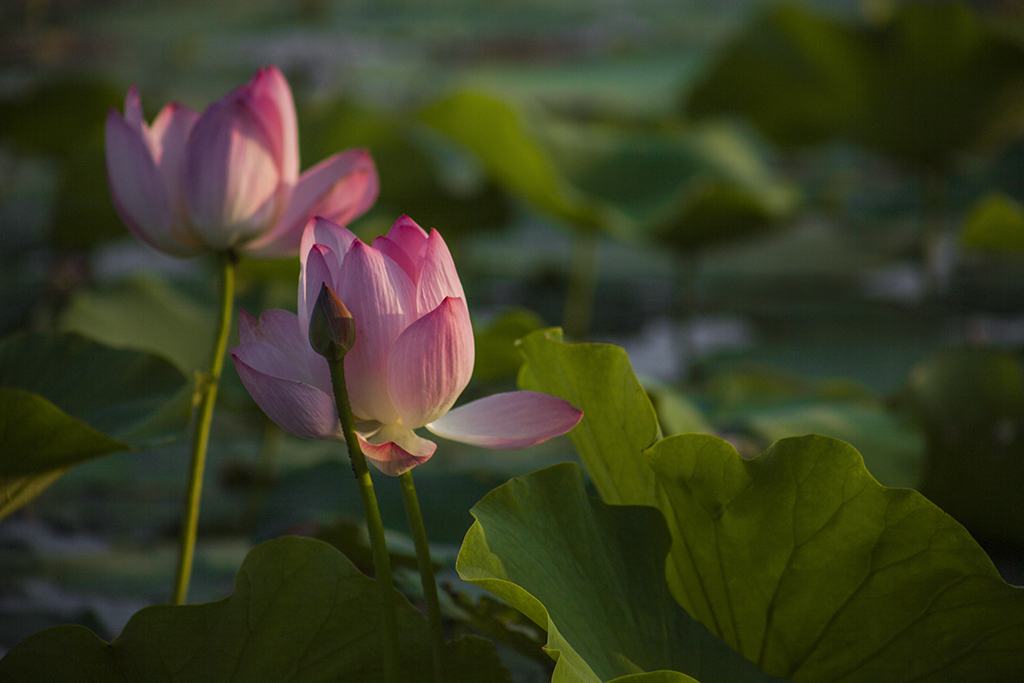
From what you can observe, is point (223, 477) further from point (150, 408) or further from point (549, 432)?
point (549, 432)

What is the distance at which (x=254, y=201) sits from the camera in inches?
18.8

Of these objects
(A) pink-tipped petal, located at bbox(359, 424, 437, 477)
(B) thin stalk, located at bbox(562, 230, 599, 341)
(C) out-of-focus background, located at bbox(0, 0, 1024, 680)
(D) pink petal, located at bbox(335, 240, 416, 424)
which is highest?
(D) pink petal, located at bbox(335, 240, 416, 424)

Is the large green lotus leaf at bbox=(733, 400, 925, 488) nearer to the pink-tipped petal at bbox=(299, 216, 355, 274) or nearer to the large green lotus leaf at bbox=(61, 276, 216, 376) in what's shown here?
the pink-tipped petal at bbox=(299, 216, 355, 274)

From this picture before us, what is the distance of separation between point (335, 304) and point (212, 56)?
10.8 feet

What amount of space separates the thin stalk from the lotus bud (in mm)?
1070

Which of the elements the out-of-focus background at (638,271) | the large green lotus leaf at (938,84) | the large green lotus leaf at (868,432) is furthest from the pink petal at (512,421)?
the large green lotus leaf at (938,84)

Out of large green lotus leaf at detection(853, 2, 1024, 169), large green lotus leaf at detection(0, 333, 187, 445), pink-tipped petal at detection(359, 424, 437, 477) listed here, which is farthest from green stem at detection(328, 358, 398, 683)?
large green lotus leaf at detection(853, 2, 1024, 169)

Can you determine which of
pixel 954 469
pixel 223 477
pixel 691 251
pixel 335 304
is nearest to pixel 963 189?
pixel 691 251

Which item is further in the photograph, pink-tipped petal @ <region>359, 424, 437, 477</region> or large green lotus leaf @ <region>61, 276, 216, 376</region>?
large green lotus leaf @ <region>61, 276, 216, 376</region>

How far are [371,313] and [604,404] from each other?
0.15 m

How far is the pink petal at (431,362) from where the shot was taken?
1.01ft

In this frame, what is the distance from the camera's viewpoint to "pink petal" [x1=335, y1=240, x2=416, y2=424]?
0.31 metres

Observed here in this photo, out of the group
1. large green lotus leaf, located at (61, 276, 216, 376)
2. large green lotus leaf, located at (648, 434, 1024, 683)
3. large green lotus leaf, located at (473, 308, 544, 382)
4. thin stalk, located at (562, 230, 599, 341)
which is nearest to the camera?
large green lotus leaf, located at (648, 434, 1024, 683)

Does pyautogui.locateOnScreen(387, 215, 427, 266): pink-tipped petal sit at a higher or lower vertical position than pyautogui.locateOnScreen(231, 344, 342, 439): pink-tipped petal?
higher
